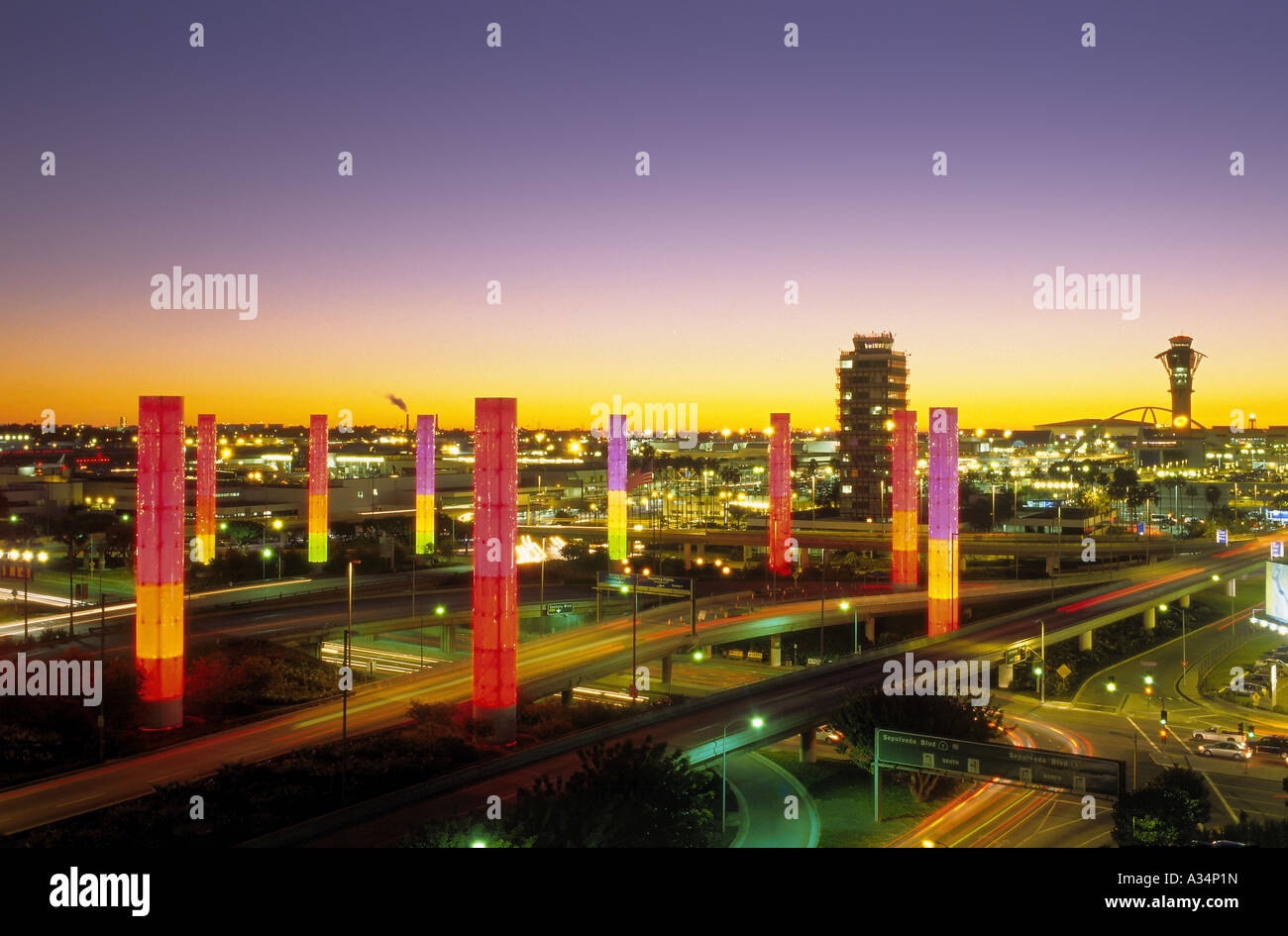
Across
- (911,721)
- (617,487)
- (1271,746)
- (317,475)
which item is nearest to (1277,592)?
(1271,746)

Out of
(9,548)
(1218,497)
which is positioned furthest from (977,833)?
(1218,497)

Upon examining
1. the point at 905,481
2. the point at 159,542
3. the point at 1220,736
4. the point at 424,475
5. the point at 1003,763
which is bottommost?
the point at 1220,736

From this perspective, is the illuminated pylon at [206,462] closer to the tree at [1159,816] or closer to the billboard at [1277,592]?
the tree at [1159,816]

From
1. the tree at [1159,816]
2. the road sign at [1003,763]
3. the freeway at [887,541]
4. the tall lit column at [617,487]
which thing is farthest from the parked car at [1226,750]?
the freeway at [887,541]

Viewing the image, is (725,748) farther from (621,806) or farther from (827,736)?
(827,736)

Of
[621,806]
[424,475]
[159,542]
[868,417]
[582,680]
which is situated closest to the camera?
[621,806]
